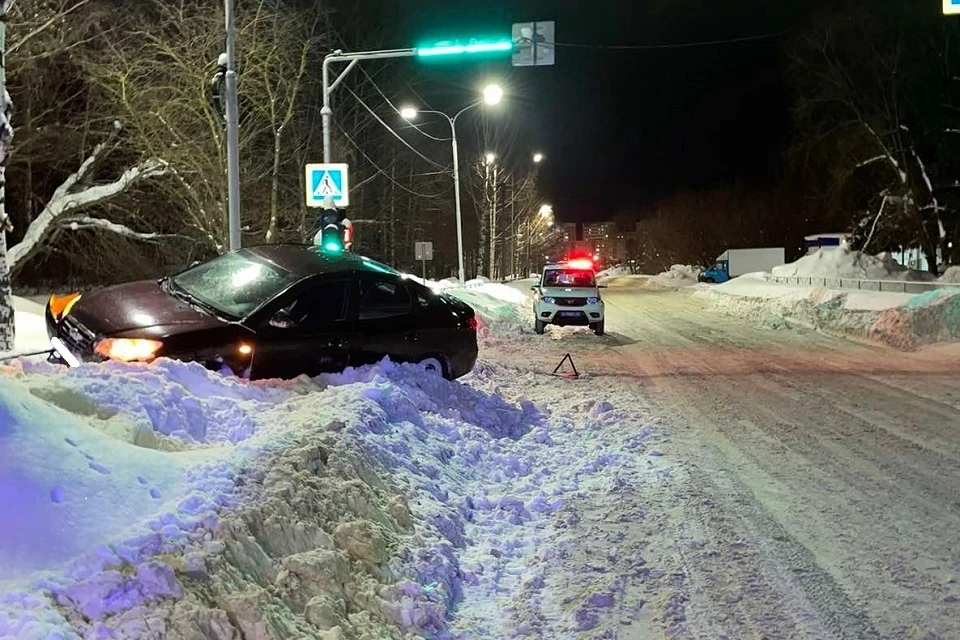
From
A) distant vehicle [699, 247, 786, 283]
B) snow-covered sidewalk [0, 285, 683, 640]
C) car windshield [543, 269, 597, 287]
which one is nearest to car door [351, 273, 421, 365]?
snow-covered sidewalk [0, 285, 683, 640]

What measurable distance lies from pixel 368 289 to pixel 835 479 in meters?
4.85

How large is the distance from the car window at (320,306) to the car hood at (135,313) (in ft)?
2.49

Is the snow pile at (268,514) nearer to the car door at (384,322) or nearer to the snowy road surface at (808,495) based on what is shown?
the snowy road surface at (808,495)

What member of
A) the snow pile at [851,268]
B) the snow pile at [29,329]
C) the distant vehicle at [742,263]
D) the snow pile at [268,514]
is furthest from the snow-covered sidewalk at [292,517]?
the distant vehicle at [742,263]

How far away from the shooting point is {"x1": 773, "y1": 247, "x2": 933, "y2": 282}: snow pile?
33.9 meters

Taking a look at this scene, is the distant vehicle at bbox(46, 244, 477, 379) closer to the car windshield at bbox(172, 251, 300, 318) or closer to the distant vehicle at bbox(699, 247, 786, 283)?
the car windshield at bbox(172, 251, 300, 318)

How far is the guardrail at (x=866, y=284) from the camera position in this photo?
2405 centimetres

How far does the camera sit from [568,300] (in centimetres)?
1995

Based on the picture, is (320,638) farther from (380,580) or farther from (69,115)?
(69,115)

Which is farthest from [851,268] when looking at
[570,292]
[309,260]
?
[309,260]

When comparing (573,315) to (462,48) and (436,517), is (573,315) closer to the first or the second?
(462,48)

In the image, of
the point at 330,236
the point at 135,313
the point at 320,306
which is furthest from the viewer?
the point at 330,236

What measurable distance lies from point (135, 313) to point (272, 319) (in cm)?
122

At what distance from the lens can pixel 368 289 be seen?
28.0 ft
